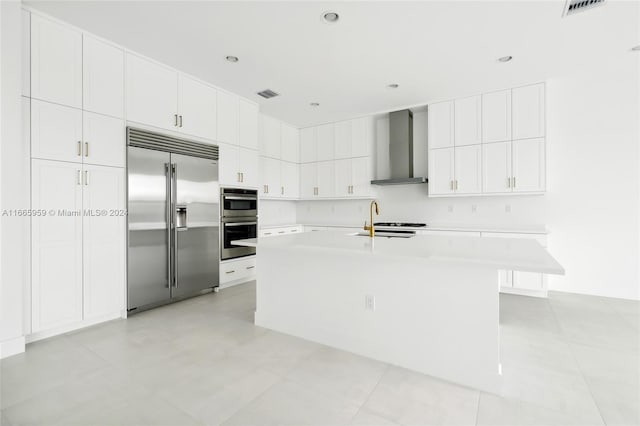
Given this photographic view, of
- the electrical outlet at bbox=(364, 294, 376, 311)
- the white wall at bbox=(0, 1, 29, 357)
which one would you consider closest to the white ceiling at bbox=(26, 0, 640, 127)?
the white wall at bbox=(0, 1, 29, 357)

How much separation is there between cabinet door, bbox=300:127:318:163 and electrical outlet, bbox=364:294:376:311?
13.2 feet

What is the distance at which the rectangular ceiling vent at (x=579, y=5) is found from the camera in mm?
2412

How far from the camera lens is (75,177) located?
9.07ft

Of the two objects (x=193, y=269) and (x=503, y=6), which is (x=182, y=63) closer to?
(x=193, y=269)

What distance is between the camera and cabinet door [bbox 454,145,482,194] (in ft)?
14.4

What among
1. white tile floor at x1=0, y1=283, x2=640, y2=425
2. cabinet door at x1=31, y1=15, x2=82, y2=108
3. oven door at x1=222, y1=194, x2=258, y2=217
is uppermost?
cabinet door at x1=31, y1=15, x2=82, y2=108

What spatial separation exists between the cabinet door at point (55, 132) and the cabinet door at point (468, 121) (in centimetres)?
463

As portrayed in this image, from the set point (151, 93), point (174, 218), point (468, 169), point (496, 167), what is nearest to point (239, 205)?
point (174, 218)

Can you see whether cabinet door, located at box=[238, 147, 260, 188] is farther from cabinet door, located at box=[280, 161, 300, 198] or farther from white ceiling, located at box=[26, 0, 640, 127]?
cabinet door, located at box=[280, 161, 300, 198]

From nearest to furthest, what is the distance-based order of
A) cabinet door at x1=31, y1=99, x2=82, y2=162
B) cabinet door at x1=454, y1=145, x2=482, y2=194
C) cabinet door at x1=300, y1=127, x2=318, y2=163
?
cabinet door at x1=31, y1=99, x2=82, y2=162
cabinet door at x1=454, y1=145, x2=482, y2=194
cabinet door at x1=300, y1=127, x2=318, y2=163

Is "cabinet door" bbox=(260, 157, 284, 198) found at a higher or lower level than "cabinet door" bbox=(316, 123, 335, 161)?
lower

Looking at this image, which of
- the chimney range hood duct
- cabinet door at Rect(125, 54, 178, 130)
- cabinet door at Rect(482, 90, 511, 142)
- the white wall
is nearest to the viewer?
the white wall

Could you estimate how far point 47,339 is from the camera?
8.62ft

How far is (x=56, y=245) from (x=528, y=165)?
5.39m
